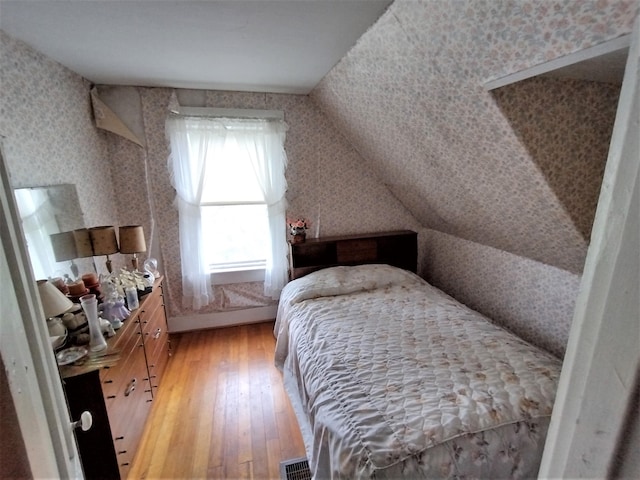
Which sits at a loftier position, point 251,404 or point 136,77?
point 136,77

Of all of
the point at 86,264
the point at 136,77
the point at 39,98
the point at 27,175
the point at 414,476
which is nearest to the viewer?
the point at 414,476

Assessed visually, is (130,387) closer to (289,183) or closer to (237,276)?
(237,276)

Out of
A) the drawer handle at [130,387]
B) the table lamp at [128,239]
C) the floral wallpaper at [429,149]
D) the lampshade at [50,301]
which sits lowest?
the drawer handle at [130,387]

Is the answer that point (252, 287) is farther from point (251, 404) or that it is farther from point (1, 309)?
point (1, 309)

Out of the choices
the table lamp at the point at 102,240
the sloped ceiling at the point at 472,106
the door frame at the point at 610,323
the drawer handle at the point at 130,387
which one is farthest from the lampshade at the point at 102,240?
the door frame at the point at 610,323

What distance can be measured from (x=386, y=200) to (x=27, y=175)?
273 centimetres

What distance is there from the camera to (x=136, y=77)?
7.33 feet

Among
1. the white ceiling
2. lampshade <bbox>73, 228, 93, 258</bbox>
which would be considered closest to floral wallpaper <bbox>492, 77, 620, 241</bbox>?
the white ceiling

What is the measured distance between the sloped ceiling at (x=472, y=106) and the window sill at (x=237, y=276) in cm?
164

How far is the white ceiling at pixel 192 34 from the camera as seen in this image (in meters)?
1.31

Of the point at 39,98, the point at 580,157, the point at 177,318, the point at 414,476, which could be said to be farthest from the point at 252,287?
the point at 580,157

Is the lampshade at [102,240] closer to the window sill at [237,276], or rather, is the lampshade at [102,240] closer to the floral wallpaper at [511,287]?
the window sill at [237,276]

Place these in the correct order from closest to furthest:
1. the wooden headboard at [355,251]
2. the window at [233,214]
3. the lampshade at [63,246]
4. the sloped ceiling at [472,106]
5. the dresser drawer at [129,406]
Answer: the sloped ceiling at [472,106] → the dresser drawer at [129,406] → the lampshade at [63,246] → the window at [233,214] → the wooden headboard at [355,251]

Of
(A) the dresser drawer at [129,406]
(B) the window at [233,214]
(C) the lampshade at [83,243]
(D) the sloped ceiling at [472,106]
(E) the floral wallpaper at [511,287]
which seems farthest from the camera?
(B) the window at [233,214]
